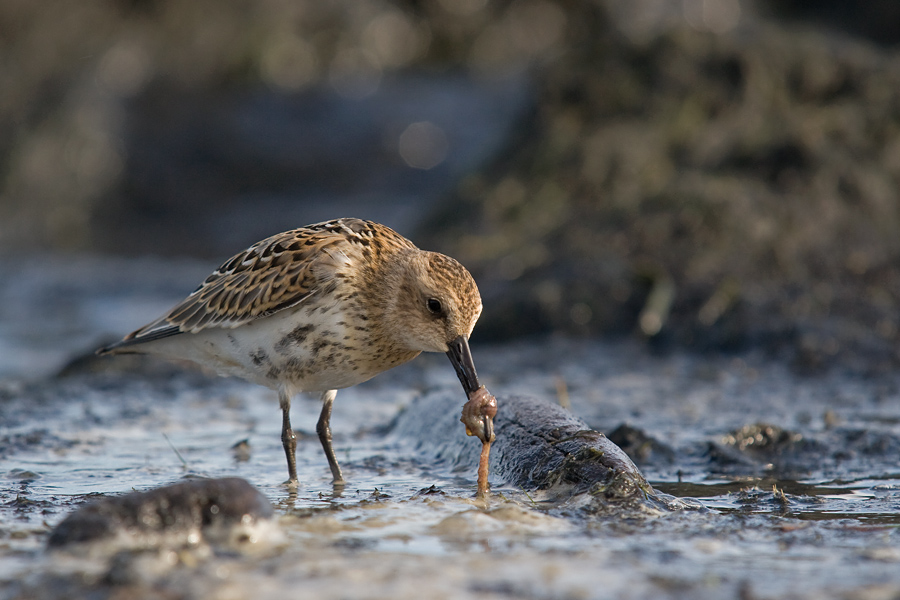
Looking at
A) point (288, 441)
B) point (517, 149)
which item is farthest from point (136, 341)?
point (517, 149)

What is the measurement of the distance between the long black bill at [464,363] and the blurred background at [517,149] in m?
4.03

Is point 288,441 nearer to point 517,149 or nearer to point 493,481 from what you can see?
point 493,481

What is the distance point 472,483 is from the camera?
17.6ft

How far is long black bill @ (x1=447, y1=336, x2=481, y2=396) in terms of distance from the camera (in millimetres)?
5133

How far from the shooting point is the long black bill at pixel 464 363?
513 centimetres

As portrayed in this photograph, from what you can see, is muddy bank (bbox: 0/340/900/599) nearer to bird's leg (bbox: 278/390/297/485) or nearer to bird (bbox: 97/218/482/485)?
bird's leg (bbox: 278/390/297/485)

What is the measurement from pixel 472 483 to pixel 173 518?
194 cm

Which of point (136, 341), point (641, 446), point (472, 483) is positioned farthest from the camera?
point (136, 341)

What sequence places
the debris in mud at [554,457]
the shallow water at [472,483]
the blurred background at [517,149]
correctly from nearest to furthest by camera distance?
the shallow water at [472,483] → the debris in mud at [554,457] → the blurred background at [517,149]

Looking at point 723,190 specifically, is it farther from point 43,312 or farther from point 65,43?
point 65,43

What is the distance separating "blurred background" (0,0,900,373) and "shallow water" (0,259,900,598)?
96 centimetres

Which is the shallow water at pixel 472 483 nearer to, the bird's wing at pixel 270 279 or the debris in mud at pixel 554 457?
the debris in mud at pixel 554 457

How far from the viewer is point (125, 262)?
16234mm

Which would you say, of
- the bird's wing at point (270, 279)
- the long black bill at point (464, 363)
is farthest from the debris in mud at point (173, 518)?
the bird's wing at point (270, 279)
